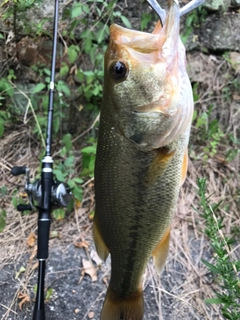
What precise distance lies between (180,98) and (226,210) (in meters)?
1.85

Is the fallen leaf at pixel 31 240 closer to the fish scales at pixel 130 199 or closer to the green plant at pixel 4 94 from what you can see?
the green plant at pixel 4 94

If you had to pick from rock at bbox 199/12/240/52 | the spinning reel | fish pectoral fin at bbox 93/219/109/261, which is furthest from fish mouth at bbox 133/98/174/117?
rock at bbox 199/12/240/52

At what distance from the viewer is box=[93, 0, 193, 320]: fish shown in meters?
1.44

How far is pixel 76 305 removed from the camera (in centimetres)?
260

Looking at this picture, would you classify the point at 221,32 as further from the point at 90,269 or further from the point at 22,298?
the point at 22,298

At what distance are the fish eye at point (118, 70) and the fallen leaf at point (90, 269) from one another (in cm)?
166

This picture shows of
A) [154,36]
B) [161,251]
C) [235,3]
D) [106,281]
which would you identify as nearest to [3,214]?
[106,281]

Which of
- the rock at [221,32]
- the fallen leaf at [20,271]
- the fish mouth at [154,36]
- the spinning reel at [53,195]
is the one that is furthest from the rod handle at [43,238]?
the rock at [221,32]

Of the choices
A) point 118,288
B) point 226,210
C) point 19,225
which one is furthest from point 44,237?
point 226,210

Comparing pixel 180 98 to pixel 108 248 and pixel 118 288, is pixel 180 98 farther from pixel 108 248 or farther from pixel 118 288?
pixel 118 288

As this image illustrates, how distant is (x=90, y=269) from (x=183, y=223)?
0.78m

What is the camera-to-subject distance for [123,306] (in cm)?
188

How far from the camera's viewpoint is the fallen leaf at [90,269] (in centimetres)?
275

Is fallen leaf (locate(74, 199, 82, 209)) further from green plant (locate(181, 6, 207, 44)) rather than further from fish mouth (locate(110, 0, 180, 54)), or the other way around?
fish mouth (locate(110, 0, 180, 54))
